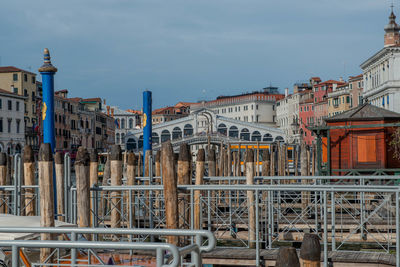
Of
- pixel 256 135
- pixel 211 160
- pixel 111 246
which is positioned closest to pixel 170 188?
pixel 111 246

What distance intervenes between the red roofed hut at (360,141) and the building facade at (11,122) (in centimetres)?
4109

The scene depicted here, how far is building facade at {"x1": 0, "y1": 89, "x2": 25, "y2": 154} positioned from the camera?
187ft

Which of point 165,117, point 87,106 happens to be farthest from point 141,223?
point 165,117

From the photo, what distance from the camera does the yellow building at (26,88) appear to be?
61219mm

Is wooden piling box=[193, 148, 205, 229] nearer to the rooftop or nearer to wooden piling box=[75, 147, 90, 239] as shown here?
wooden piling box=[75, 147, 90, 239]

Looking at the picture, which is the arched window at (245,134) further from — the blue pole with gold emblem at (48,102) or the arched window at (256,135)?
the blue pole with gold emblem at (48,102)

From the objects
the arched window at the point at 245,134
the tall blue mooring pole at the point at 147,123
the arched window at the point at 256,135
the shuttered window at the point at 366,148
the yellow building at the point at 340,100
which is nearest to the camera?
the shuttered window at the point at 366,148

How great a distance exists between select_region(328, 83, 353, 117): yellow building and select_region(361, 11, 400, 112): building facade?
1382cm

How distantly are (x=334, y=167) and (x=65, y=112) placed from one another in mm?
54373

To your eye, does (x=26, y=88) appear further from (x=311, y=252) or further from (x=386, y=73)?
(x=311, y=252)

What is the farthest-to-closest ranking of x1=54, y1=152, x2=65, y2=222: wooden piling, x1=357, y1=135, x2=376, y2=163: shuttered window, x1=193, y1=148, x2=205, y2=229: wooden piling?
A: x1=357, y1=135, x2=376, y2=163: shuttered window → x1=193, y1=148, x2=205, y2=229: wooden piling → x1=54, y1=152, x2=65, y2=222: wooden piling

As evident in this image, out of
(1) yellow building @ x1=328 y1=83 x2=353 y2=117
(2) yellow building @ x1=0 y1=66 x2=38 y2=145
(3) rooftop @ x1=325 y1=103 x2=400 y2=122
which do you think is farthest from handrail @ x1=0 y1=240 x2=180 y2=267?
(1) yellow building @ x1=328 y1=83 x2=353 y2=117

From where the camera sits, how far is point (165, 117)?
130000 mm

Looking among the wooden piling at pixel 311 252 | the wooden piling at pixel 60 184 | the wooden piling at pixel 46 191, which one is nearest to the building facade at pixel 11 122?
the wooden piling at pixel 60 184
